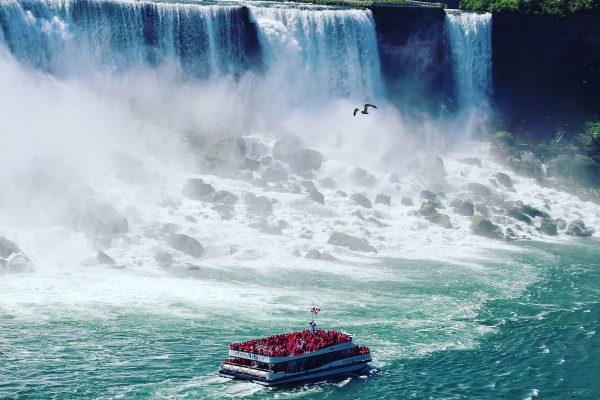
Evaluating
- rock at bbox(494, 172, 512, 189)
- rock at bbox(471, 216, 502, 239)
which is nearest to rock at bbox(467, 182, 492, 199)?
rock at bbox(494, 172, 512, 189)

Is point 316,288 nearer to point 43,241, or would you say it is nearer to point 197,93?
point 43,241

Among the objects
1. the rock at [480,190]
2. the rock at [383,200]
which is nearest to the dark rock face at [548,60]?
the rock at [480,190]

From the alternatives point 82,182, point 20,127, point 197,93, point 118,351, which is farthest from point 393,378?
point 197,93

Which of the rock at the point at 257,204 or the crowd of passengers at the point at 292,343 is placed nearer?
the crowd of passengers at the point at 292,343

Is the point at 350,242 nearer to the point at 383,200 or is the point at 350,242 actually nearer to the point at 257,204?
the point at 257,204

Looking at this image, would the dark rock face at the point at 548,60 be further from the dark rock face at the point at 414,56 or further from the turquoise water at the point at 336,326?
the turquoise water at the point at 336,326
